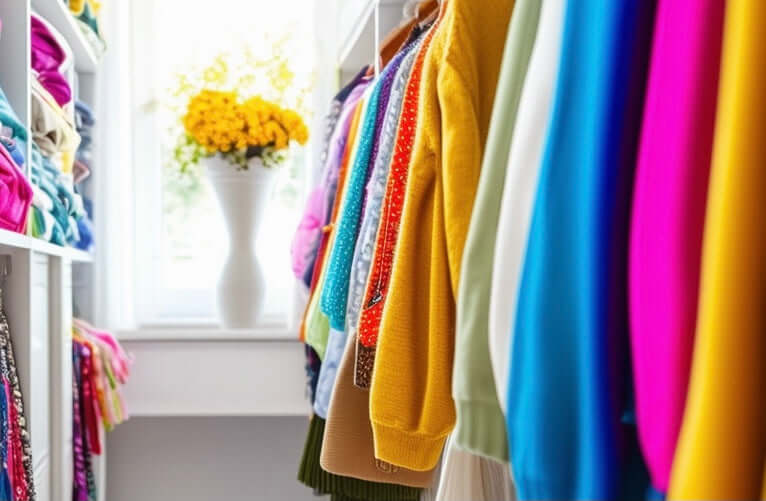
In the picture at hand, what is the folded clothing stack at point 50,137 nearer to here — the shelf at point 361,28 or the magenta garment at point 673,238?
the shelf at point 361,28

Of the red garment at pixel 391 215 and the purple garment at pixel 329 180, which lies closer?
the red garment at pixel 391 215

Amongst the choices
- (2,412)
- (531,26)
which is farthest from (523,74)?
(2,412)

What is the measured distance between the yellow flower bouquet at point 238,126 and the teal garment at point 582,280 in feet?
5.88

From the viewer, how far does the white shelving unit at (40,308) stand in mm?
1373

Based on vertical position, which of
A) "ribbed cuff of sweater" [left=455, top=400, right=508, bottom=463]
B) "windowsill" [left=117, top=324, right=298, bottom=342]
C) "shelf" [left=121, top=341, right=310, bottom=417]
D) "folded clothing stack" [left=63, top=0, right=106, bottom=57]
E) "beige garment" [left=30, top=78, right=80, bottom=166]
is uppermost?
"folded clothing stack" [left=63, top=0, right=106, bottom=57]

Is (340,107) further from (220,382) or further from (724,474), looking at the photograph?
(724,474)

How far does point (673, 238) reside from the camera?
471mm

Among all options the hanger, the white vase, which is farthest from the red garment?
the white vase

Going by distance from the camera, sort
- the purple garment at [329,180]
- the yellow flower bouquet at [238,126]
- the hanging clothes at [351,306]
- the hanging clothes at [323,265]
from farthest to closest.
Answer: the yellow flower bouquet at [238,126], the purple garment at [329,180], the hanging clothes at [323,265], the hanging clothes at [351,306]

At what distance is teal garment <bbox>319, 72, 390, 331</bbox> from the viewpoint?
3.91ft

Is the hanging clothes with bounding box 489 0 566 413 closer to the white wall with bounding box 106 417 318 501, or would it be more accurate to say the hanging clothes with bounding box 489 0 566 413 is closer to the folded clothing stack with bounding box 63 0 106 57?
the folded clothing stack with bounding box 63 0 106 57

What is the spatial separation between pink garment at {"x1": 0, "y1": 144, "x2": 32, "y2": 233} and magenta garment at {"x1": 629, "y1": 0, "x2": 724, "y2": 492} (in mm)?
1013

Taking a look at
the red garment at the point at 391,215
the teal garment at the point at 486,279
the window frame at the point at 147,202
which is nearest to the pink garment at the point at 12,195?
the red garment at the point at 391,215

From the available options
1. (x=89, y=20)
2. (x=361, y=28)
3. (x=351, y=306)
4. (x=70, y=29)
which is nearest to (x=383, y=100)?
(x=351, y=306)
